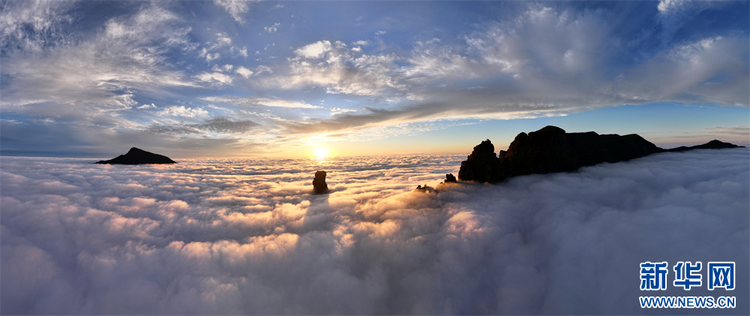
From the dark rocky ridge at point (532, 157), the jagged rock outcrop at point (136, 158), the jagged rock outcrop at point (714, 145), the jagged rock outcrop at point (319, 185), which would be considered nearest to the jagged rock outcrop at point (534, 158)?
the dark rocky ridge at point (532, 157)

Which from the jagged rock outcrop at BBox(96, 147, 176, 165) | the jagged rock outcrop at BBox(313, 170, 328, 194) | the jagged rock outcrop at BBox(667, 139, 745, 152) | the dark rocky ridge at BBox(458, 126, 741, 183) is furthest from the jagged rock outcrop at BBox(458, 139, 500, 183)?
the jagged rock outcrop at BBox(96, 147, 176, 165)

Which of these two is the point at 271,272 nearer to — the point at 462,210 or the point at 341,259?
the point at 341,259

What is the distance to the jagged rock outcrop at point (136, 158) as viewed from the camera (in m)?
81.5

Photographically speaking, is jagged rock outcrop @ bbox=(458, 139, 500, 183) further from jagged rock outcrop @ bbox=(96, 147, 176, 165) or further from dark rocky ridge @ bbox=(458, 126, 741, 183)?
jagged rock outcrop @ bbox=(96, 147, 176, 165)

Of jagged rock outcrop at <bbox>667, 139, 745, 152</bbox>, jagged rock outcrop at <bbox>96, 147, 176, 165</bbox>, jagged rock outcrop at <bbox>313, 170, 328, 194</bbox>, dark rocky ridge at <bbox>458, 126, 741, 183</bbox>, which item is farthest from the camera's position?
jagged rock outcrop at <bbox>96, 147, 176, 165</bbox>

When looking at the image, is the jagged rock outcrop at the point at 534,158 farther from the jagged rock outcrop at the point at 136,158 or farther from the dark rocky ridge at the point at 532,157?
the jagged rock outcrop at the point at 136,158

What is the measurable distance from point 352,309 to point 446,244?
7543mm

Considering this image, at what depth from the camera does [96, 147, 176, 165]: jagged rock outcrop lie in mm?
81500

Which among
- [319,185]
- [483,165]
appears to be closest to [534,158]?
[483,165]

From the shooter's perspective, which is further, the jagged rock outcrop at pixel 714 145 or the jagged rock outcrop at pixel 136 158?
the jagged rock outcrop at pixel 136 158

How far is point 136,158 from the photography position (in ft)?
278

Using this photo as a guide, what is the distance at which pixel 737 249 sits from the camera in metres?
10.8

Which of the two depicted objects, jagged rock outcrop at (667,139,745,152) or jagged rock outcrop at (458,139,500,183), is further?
jagged rock outcrop at (667,139,745,152)

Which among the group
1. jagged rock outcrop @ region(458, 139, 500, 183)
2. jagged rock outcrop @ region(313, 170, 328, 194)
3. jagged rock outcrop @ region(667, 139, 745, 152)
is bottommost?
jagged rock outcrop @ region(313, 170, 328, 194)
